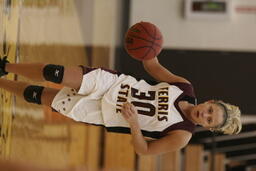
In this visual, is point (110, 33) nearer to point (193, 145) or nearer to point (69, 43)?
point (69, 43)

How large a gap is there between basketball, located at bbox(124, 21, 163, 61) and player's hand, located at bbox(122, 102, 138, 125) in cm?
26

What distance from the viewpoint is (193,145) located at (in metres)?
4.92

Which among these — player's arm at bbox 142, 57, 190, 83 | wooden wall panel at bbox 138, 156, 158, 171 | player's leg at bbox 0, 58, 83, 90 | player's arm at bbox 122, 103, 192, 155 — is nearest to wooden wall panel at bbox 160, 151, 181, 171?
wooden wall panel at bbox 138, 156, 158, 171

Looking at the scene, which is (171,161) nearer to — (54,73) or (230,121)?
(230,121)

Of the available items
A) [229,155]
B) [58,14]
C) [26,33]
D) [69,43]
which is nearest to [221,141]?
[229,155]

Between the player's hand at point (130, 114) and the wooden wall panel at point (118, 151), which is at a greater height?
the player's hand at point (130, 114)

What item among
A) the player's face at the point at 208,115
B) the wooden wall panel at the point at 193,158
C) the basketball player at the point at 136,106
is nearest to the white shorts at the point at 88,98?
the basketball player at the point at 136,106

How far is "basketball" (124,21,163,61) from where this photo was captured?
1.96 meters

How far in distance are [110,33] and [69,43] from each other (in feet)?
3.68

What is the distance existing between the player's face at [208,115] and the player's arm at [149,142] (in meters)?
0.09

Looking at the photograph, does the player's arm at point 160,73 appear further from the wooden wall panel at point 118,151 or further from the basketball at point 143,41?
the wooden wall panel at point 118,151

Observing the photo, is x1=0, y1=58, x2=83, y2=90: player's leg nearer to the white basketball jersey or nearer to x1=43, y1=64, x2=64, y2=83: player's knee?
x1=43, y1=64, x2=64, y2=83: player's knee

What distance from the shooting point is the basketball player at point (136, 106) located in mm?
1863

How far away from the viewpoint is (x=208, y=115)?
1865 millimetres
